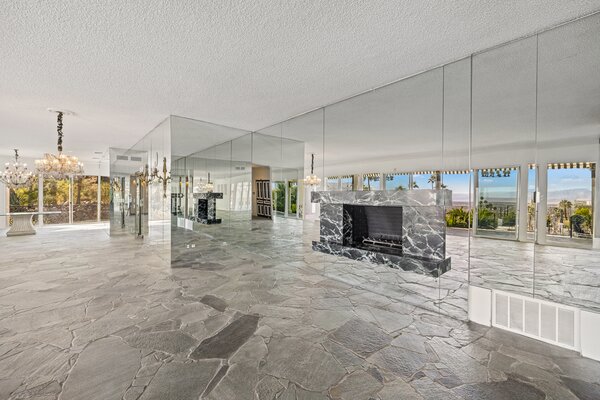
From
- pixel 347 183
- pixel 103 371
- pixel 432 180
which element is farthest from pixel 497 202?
pixel 103 371

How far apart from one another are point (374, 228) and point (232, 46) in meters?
3.44

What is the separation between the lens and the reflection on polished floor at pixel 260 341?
2.15 m

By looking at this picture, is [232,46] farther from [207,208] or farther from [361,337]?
[207,208]

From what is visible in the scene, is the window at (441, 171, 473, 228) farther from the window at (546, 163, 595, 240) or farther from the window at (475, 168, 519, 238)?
the window at (546, 163, 595, 240)

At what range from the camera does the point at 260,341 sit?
2807mm

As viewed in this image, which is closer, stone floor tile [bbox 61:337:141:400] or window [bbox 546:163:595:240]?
stone floor tile [bbox 61:337:141:400]

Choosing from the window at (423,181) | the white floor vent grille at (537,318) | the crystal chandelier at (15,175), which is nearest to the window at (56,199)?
the crystal chandelier at (15,175)

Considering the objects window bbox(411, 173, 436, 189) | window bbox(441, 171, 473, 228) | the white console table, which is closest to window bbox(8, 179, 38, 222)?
the white console table

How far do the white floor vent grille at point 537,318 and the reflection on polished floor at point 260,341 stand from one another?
5.2 inches

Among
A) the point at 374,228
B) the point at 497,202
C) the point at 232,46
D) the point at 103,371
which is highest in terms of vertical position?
the point at 232,46

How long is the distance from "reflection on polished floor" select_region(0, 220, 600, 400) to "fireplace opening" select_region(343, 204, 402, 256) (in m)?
0.38

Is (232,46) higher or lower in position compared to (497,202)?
higher

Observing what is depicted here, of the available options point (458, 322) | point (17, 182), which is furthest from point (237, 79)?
point (17, 182)

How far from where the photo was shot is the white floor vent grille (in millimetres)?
2705
